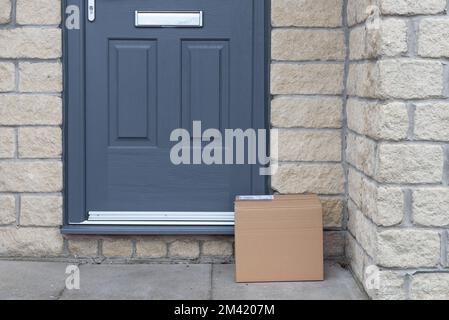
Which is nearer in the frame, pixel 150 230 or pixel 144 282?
pixel 144 282

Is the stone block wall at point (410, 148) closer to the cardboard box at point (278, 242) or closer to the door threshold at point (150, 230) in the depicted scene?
the cardboard box at point (278, 242)

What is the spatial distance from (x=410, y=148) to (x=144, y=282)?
164 centimetres

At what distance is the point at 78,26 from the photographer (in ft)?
15.1

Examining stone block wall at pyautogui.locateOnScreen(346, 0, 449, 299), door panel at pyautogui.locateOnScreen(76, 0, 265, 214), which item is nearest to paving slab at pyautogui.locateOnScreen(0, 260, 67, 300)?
door panel at pyautogui.locateOnScreen(76, 0, 265, 214)

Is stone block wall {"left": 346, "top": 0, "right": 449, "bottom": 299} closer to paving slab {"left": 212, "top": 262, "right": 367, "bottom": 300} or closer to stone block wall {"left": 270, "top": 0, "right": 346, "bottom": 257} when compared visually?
paving slab {"left": 212, "top": 262, "right": 367, "bottom": 300}

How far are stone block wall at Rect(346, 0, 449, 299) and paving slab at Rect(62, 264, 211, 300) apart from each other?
3.35ft

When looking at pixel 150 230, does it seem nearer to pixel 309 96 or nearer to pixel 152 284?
pixel 152 284

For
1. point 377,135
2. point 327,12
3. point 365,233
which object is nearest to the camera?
point 377,135

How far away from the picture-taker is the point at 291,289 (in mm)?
4184

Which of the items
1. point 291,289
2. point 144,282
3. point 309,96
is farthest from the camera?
point 309,96

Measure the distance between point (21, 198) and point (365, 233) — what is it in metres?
2.05

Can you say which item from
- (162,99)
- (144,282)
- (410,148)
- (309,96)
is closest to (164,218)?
(144,282)
